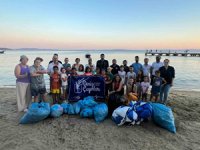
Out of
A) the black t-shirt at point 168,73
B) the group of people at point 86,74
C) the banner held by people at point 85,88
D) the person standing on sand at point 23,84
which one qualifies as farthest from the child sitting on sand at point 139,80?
the person standing on sand at point 23,84

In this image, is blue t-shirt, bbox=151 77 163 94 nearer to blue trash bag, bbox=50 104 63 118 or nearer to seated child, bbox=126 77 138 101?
seated child, bbox=126 77 138 101

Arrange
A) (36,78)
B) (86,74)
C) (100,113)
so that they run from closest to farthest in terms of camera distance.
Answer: (100,113) → (36,78) → (86,74)

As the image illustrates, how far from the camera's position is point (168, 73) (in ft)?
20.8

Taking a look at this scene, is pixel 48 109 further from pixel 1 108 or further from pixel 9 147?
pixel 1 108

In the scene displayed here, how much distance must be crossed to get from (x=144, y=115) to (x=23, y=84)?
12.9 ft

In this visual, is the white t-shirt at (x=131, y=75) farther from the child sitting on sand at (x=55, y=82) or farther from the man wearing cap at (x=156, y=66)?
the child sitting on sand at (x=55, y=82)

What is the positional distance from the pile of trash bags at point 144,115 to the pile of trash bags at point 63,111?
472mm

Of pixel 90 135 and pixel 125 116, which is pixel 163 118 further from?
pixel 90 135

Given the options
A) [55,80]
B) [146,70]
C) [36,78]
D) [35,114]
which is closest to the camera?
[35,114]

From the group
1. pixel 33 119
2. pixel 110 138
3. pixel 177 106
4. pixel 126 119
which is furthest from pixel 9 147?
pixel 177 106

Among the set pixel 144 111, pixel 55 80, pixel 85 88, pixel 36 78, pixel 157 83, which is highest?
pixel 36 78

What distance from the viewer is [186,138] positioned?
14.0 feet

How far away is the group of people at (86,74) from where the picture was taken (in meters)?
5.67

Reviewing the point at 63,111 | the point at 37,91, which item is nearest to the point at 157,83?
the point at 63,111
